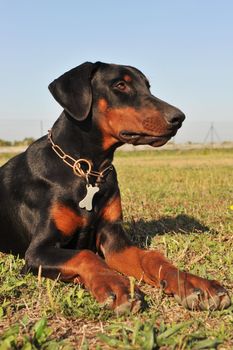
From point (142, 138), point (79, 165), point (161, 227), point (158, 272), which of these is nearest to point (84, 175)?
point (79, 165)

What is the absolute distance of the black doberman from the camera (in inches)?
146

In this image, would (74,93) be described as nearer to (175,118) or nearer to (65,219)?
(175,118)

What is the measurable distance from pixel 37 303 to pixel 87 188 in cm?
118

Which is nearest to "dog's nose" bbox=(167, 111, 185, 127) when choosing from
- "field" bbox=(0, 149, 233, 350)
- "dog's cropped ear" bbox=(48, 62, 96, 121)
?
"dog's cropped ear" bbox=(48, 62, 96, 121)

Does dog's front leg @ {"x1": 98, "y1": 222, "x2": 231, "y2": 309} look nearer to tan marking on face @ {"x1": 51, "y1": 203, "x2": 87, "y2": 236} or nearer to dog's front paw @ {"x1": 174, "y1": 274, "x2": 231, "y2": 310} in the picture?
dog's front paw @ {"x1": 174, "y1": 274, "x2": 231, "y2": 310}

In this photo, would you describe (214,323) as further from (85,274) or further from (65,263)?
(65,263)

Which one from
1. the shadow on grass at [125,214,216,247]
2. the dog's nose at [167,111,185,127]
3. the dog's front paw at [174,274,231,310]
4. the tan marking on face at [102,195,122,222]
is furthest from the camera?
the shadow on grass at [125,214,216,247]

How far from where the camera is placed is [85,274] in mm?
3098

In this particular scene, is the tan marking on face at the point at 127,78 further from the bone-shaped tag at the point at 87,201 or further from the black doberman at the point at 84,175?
the bone-shaped tag at the point at 87,201

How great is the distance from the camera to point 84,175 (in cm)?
397

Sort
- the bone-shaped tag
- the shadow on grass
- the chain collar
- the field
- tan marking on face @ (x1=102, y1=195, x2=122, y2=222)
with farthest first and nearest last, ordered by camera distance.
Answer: the shadow on grass
tan marking on face @ (x1=102, y1=195, x2=122, y2=222)
the chain collar
the bone-shaped tag
the field

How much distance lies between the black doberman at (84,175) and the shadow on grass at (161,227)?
93cm

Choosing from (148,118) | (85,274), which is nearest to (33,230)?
(85,274)

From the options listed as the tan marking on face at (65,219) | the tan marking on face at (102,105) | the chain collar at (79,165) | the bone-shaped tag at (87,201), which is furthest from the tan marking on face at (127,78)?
the tan marking on face at (65,219)
